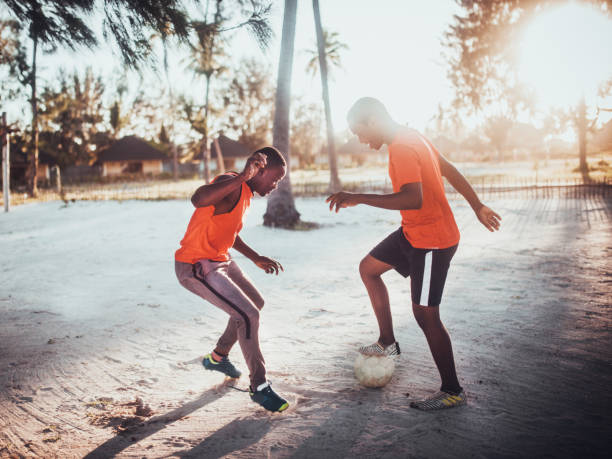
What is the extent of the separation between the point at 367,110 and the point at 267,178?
0.83 meters

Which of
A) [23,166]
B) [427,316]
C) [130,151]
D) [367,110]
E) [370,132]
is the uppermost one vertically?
[130,151]

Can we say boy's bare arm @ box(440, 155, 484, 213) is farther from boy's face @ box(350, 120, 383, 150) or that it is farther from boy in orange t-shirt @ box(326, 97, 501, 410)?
boy's face @ box(350, 120, 383, 150)

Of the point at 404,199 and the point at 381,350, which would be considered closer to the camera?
the point at 404,199

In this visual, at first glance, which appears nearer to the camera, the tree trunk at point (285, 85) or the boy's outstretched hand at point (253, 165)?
the boy's outstretched hand at point (253, 165)

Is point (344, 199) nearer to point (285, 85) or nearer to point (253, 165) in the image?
point (253, 165)

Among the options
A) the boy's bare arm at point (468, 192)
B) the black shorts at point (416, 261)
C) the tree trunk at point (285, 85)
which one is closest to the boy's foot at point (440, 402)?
the black shorts at point (416, 261)

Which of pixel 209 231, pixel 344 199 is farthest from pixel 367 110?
pixel 209 231

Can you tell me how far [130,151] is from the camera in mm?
48500

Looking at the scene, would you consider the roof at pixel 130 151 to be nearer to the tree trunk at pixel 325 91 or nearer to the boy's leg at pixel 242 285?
the tree trunk at pixel 325 91

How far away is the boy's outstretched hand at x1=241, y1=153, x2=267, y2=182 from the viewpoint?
286 cm

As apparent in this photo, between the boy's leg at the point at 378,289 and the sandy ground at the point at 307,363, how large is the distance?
1.13 ft

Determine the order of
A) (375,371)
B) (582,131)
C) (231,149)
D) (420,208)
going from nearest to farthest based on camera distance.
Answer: (420,208)
(375,371)
(582,131)
(231,149)

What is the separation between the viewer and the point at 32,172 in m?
24.7

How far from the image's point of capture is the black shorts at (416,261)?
3.00 metres
